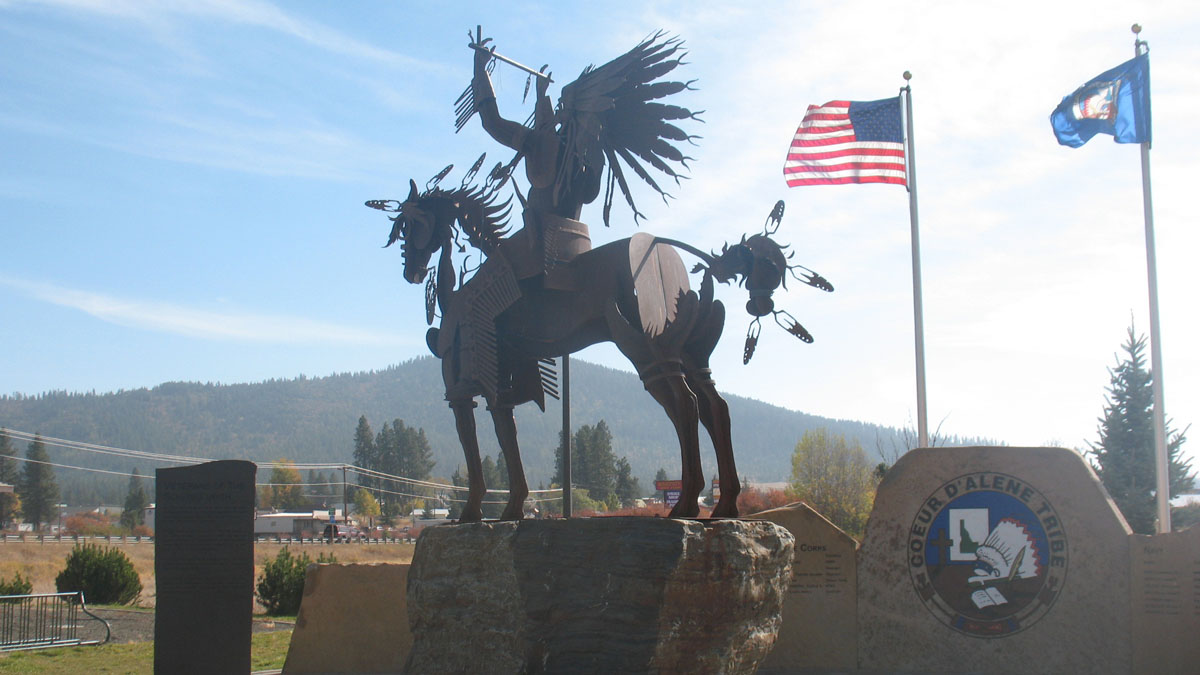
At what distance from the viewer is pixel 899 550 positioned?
11.8 metres

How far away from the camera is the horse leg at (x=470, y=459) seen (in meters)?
8.33

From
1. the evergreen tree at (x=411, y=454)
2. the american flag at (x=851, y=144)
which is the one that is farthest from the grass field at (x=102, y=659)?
Answer: the evergreen tree at (x=411, y=454)

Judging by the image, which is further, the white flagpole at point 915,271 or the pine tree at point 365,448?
the pine tree at point 365,448

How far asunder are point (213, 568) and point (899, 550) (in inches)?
319

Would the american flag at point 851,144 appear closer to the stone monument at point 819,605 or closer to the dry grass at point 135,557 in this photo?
the stone monument at point 819,605

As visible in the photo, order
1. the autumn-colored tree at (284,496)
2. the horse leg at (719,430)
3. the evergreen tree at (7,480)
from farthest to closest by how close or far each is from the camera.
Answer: the autumn-colored tree at (284,496), the evergreen tree at (7,480), the horse leg at (719,430)

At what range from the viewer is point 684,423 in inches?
279

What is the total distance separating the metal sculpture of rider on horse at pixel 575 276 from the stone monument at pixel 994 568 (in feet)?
16.1

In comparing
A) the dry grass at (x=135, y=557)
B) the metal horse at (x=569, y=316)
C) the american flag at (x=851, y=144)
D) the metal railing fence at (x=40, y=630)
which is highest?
the american flag at (x=851, y=144)

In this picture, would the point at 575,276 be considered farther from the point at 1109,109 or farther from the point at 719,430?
the point at 1109,109

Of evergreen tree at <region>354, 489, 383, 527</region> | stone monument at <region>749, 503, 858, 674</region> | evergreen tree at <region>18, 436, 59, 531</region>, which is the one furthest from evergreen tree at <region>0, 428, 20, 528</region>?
stone monument at <region>749, 503, 858, 674</region>

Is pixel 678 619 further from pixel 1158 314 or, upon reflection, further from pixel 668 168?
pixel 1158 314

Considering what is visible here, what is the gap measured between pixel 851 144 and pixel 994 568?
8197 mm

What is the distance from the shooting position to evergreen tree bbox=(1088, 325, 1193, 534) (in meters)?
28.7
